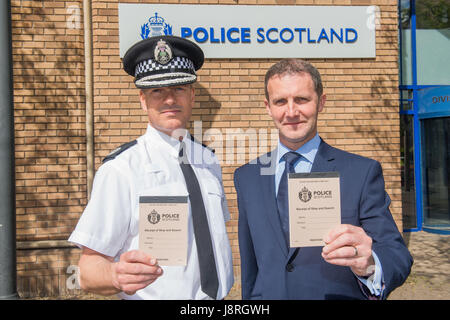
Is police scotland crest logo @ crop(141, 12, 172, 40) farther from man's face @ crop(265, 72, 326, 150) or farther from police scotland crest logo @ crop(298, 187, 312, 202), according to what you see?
police scotland crest logo @ crop(298, 187, 312, 202)

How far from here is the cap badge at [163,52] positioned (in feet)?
6.48

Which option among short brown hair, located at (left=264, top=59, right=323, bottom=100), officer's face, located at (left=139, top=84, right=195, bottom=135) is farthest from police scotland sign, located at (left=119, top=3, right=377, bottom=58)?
short brown hair, located at (left=264, top=59, right=323, bottom=100)

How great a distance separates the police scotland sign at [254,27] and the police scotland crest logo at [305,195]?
3.95 metres

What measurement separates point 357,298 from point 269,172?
29.5 inches

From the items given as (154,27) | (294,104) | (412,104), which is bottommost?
(294,104)

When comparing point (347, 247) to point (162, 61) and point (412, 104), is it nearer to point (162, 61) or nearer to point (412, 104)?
point (162, 61)

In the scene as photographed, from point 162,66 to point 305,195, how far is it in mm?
1008

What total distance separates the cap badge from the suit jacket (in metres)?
0.79

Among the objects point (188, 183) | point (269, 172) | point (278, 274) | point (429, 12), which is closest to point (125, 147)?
point (188, 183)

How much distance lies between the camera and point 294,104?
1.82 meters

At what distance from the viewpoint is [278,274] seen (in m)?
1.84

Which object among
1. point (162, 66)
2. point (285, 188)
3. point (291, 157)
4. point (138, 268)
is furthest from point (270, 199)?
point (162, 66)

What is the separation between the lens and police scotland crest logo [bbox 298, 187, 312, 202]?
1.56 m
